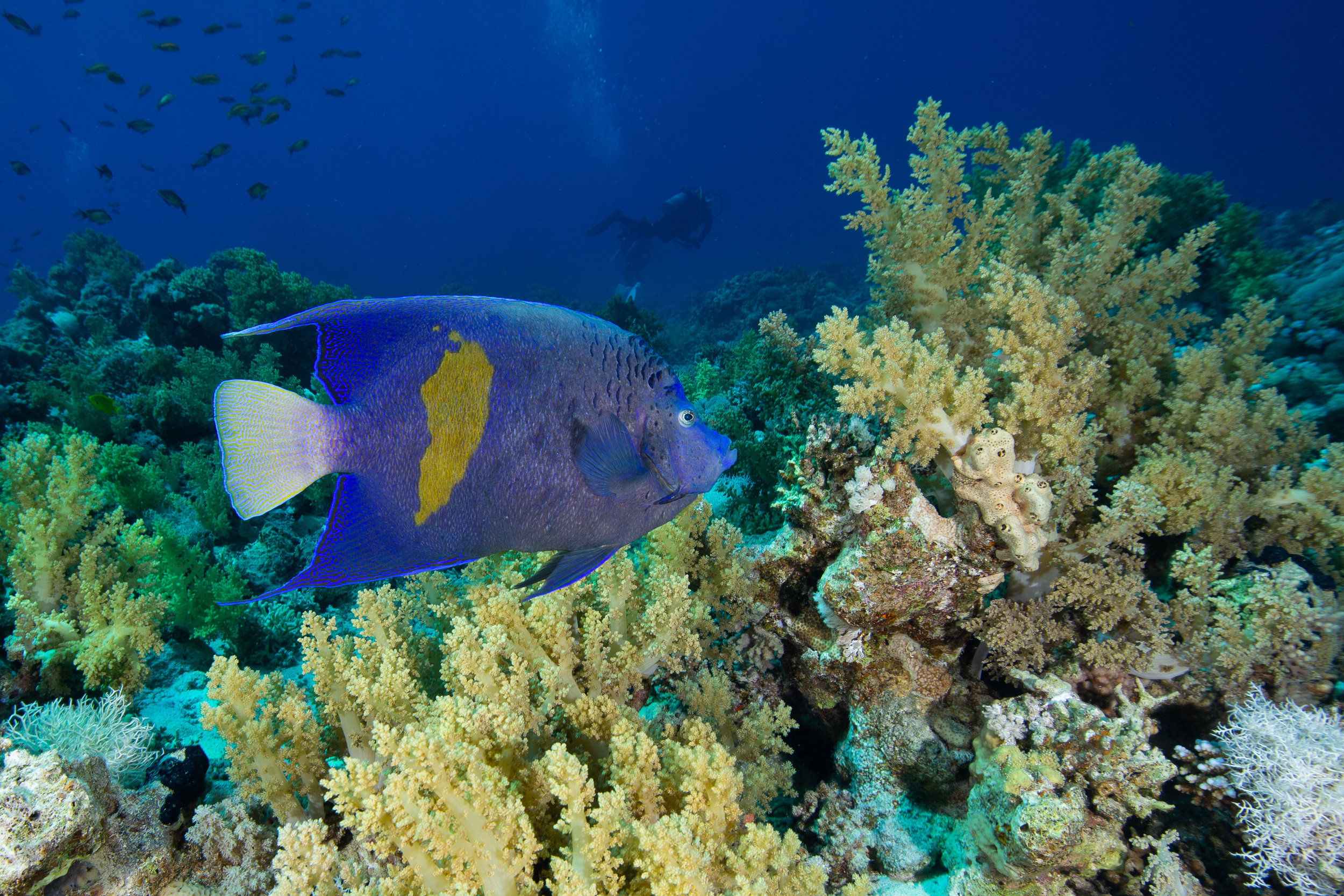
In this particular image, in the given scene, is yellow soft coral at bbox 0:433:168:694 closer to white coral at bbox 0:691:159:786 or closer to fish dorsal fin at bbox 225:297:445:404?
white coral at bbox 0:691:159:786

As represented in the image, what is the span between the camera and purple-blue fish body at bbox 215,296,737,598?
1.15 metres

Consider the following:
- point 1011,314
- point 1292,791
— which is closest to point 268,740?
point 1011,314

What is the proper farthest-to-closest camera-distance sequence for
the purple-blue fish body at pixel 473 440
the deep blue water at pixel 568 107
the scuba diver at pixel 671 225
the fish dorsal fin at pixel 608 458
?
the deep blue water at pixel 568 107
the scuba diver at pixel 671 225
the fish dorsal fin at pixel 608 458
the purple-blue fish body at pixel 473 440

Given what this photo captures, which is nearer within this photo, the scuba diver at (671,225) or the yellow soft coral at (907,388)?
the yellow soft coral at (907,388)

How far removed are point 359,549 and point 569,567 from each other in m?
0.46

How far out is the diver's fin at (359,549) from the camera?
3.79 ft

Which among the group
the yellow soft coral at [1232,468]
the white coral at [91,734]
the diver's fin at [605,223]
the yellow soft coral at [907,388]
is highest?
the diver's fin at [605,223]

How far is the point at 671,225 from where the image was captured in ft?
81.1

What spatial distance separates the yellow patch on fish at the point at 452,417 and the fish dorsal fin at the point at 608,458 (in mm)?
235

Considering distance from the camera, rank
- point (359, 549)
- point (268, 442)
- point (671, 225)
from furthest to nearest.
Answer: point (671, 225)
point (359, 549)
point (268, 442)

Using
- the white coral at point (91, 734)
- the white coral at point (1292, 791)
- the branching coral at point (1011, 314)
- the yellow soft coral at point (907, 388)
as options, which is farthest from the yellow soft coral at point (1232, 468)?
the white coral at point (91, 734)

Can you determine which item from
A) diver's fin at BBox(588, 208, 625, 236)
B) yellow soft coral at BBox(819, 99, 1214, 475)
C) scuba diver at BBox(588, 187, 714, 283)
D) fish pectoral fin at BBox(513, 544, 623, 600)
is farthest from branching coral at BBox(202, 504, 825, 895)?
scuba diver at BBox(588, 187, 714, 283)

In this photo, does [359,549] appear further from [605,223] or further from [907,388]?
[605,223]

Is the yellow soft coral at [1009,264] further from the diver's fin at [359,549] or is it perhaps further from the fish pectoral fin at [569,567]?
the diver's fin at [359,549]
